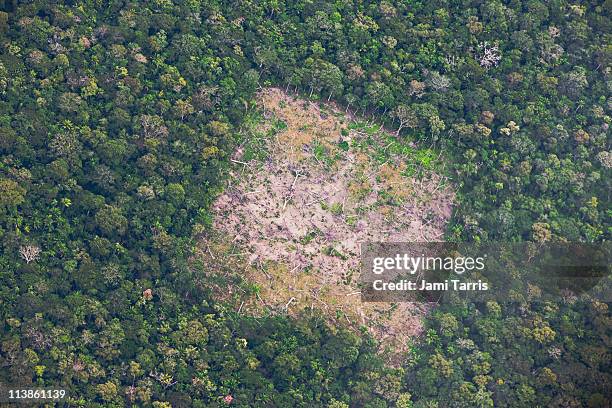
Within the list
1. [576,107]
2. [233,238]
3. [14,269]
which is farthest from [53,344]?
[576,107]

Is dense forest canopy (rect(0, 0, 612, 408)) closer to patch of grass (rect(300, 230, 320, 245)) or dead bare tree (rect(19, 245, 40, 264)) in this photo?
dead bare tree (rect(19, 245, 40, 264))

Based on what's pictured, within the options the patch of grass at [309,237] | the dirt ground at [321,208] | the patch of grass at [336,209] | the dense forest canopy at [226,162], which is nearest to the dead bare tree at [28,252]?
the dense forest canopy at [226,162]

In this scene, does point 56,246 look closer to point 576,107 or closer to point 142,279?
point 142,279

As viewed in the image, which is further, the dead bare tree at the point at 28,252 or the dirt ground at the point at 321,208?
the dirt ground at the point at 321,208

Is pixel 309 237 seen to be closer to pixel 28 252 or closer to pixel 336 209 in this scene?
pixel 336 209

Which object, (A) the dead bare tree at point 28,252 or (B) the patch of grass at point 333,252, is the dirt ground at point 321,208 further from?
(A) the dead bare tree at point 28,252

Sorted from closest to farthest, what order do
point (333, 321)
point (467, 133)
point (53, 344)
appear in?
point (53, 344) < point (333, 321) < point (467, 133)

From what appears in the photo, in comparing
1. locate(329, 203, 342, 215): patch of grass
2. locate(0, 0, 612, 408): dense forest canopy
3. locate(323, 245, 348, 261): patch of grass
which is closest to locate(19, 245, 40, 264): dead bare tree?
locate(0, 0, 612, 408): dense forest canopy
